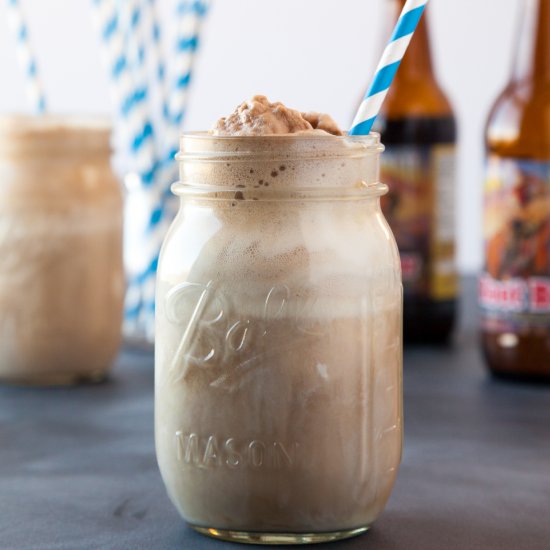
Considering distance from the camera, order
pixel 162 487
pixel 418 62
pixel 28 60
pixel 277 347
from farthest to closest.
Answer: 1. pixel 418 62
2. pixel 28 60
3. pixel 162 487
4. pixel 277 347

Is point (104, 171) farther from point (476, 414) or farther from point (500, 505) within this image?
point (500, 505)

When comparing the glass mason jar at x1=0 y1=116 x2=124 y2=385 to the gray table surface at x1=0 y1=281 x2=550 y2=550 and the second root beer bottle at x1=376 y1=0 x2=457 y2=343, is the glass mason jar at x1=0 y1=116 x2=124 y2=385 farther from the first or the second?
the second root beer bottle at x1=376 y1=0 x2=457 y2=343

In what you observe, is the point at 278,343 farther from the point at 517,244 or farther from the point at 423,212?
the point at 423,212

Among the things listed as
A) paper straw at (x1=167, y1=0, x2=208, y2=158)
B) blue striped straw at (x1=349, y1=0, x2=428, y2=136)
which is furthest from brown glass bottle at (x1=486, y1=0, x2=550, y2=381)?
blue striped straw at (x1=349, y1=0, x2=428, y2=136)

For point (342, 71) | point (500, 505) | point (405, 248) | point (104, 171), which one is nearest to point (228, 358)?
point (500, 505)

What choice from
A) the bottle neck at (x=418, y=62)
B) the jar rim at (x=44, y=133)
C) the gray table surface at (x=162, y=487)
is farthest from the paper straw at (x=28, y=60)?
the bottle neck at (x=418, y=62)

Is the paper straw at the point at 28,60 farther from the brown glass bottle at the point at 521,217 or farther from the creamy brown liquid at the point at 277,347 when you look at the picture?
the creamy brown liquid at the point at 277,347

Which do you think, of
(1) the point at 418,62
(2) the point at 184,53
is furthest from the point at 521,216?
(2) the point at 184,53

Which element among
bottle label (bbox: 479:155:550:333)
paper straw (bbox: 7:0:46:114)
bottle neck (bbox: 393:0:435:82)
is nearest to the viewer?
bottle label (bbox: 479:155:550:333)
